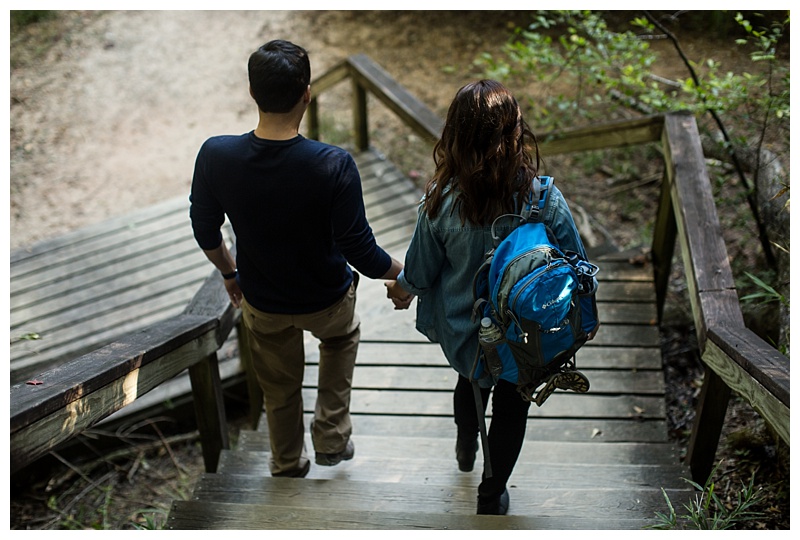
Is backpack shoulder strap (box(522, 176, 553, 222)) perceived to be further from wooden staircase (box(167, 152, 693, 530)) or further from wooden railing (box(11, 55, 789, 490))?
wooden staircase (box(167, 152, 693, 530))

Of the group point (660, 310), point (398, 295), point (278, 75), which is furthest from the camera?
point (660, 310)

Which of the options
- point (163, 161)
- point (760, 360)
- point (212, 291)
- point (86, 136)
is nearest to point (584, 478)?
point (760, 360)

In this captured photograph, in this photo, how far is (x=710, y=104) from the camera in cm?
351

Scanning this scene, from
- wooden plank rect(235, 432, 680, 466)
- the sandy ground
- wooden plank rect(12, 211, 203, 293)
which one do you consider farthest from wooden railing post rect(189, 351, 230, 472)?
the sandy ground

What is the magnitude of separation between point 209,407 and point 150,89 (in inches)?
243

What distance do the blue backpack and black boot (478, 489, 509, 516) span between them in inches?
20.6

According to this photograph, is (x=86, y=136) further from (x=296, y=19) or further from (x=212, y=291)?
(x=212, y=291)

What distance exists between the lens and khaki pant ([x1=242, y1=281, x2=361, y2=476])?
2492 millimetres

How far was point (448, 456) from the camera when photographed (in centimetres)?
295

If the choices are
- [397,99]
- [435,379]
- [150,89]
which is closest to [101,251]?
[397,99]

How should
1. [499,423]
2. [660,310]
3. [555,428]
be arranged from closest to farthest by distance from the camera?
1. [499,423]
2. [555,428]
3. [660,310]

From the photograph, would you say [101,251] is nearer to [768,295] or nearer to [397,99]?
[397,99]

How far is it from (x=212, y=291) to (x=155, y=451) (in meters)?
2.02

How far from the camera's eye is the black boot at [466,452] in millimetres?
2643
